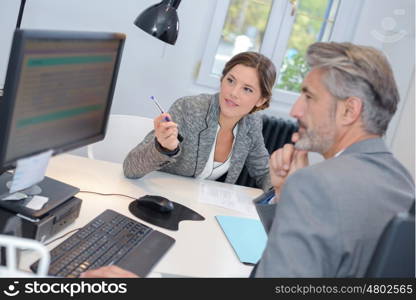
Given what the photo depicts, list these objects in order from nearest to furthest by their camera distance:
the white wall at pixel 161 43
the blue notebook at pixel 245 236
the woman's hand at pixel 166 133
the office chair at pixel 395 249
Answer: the office chair at pixel 395 249 < the blue notebook at pixel 245 236 < the woman's hand at pixel 166 133 < the white wall at pixel 161 43

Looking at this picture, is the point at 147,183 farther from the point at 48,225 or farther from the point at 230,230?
the point at 48,225

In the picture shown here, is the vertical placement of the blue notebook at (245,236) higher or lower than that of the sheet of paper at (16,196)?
lower

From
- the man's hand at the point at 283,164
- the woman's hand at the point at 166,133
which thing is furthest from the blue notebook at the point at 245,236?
the woman's hand at the point at 166,133

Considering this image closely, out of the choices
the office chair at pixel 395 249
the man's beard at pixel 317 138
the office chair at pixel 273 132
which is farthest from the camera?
the office chair at pixel 273 132

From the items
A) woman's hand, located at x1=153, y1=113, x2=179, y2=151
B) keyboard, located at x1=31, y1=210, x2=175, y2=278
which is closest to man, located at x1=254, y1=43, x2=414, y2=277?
keyboard, located at x1=31, y1=210, x2=175, y2=278

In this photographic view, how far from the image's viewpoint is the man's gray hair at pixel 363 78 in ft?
3.79

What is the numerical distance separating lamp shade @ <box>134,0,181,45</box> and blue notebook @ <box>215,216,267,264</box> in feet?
2.56

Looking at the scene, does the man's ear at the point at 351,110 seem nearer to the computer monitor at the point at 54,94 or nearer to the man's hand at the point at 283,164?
the man's hand at the point at 283,164

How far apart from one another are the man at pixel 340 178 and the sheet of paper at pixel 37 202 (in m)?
0.55

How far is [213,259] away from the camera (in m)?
1.43

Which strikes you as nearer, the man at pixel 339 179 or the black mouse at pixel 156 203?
the man at pixel 339 179

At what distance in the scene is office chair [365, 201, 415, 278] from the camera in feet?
3.01

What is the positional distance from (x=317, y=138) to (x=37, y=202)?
0.69 meters

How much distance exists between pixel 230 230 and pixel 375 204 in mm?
648
